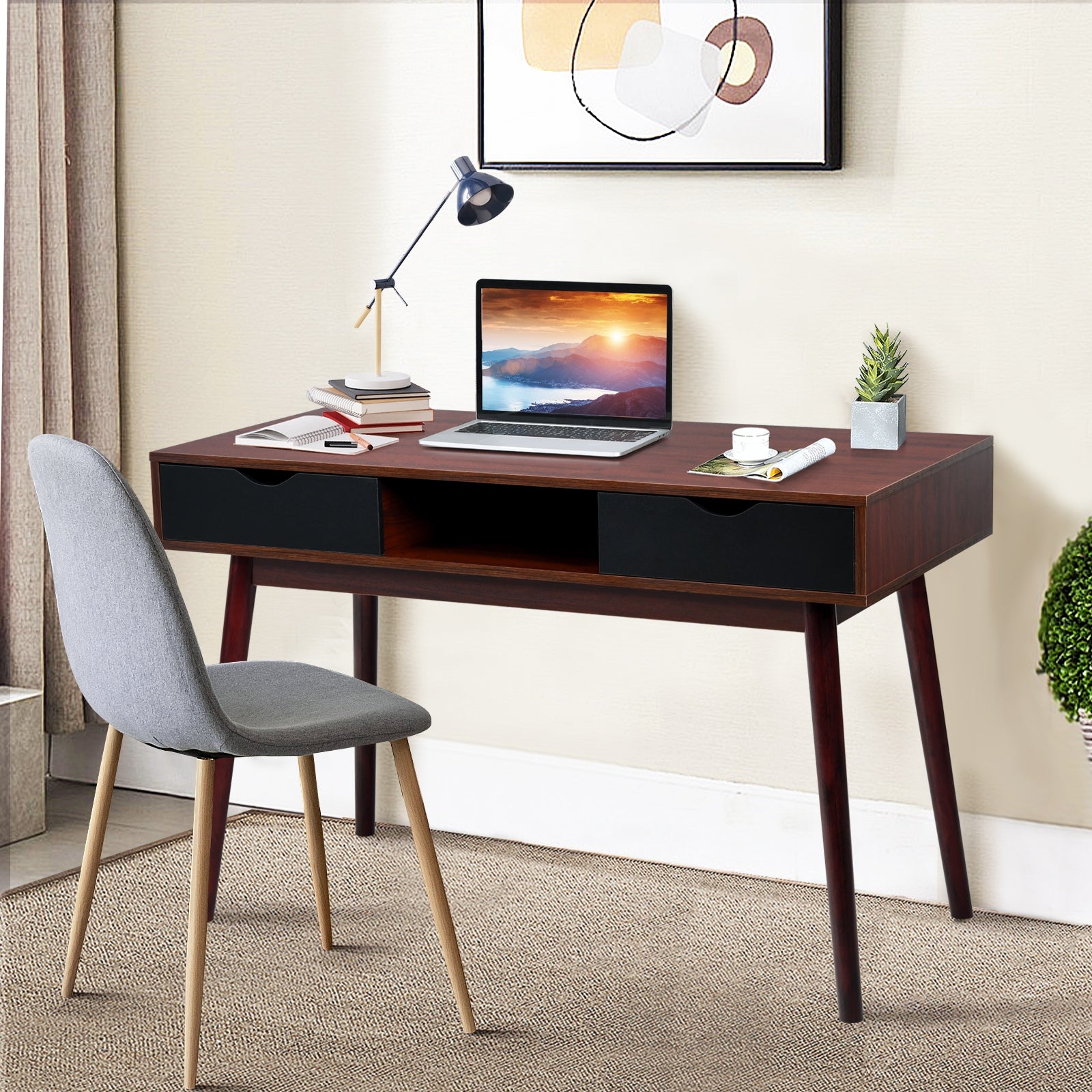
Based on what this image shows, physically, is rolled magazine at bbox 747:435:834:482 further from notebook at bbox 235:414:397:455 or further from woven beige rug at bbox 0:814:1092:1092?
woven beige rug at bbox 0:814:1092:1092

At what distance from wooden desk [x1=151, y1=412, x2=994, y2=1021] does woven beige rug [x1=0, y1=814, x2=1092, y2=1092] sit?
0.12 metres

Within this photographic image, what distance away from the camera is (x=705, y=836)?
285 cm

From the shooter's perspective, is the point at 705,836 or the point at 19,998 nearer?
the point at 19,998

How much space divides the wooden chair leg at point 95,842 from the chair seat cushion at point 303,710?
0.17 metres

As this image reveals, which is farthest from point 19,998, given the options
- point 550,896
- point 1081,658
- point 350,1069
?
point 1081,658

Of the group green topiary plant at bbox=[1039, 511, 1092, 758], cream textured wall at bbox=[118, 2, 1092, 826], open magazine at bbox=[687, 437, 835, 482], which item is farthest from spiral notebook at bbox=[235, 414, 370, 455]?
green topiary plant at bbox=[1039, 511, 1092, 758]

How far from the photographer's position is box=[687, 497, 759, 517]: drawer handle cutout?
2.14 metres

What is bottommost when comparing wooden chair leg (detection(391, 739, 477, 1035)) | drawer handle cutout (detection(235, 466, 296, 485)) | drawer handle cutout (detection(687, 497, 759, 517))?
wooden chair leg (detection(391, 739, 477, 1035))

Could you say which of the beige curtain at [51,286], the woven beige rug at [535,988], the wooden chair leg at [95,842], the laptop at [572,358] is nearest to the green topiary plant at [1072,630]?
the woven beige rug at [535,988]

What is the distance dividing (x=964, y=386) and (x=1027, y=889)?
82 cm

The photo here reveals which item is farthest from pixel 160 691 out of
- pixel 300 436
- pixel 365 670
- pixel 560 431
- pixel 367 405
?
pixel 365 670

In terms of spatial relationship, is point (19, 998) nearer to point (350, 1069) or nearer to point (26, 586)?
point (350, 1069)

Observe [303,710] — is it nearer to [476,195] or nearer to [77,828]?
[476,195]

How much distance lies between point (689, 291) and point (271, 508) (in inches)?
31.9
